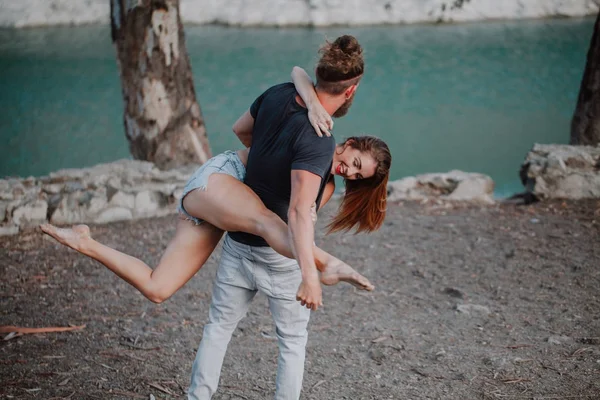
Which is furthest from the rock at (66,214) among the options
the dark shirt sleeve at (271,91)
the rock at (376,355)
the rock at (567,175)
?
the rock at (567,175)

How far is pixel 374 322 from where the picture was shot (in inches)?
156

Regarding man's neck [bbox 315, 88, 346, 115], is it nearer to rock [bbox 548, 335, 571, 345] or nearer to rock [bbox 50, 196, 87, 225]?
rock [bbox 548, 335, 571, 345]

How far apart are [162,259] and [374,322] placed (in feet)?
5.48

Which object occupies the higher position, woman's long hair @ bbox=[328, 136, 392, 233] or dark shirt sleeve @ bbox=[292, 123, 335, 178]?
dark shirt sleeve @ bbox=[292, 123, 335, 178]

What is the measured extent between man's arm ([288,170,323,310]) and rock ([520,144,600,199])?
4.17m

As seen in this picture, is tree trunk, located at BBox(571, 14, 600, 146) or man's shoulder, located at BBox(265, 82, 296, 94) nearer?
man's shoulder, located at BBox(265, 82, 296, 94)

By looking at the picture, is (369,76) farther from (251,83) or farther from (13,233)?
(13,233)

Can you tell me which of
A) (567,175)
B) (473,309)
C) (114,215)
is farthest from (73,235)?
(567,175)

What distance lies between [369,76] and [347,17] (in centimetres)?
506

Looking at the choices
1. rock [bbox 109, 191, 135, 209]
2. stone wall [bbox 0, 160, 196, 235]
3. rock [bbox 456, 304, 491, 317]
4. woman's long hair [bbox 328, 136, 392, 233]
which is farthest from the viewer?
rock [bbox 109, 191, 135, 209]

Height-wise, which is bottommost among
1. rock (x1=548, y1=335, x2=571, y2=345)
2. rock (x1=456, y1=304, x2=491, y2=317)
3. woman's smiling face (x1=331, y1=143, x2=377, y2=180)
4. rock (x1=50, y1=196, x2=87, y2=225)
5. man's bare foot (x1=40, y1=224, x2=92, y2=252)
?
rock (x1=50, y1=196, x2=87, y2=225)

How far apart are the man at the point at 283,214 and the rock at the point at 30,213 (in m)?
3.01

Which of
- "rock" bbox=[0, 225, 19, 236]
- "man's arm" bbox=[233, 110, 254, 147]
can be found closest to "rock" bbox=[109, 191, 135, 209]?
"rock" bbox=[0, 225, 19, 236]

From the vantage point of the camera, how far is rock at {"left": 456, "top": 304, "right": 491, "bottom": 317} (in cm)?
407
